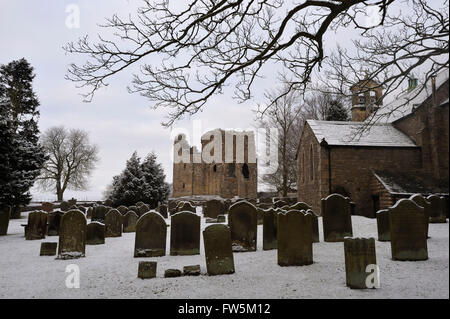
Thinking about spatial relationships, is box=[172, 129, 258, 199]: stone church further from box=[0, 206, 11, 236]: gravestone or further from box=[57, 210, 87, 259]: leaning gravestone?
box=[57, 210, 87, 259]: leaning gravestone

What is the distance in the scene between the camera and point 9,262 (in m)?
7.46

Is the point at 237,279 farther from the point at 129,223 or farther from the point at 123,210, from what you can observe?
the point at 123,210

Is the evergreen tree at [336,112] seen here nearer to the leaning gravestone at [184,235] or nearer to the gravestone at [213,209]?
the gravestone at [213,209]

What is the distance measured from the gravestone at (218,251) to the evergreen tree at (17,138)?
11.9 metres

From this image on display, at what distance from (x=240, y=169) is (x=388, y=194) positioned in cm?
2270

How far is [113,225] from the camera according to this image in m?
11.8

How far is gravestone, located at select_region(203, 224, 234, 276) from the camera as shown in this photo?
573 cm

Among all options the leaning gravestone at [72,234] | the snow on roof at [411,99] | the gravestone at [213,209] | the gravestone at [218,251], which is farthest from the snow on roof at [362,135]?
the leaning gravestone at [72,234]

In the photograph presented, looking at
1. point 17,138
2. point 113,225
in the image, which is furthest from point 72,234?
point 17,138

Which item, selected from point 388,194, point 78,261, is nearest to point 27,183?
point 78,261

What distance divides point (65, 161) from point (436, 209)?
4425 centimetres

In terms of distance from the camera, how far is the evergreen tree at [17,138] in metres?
13.4

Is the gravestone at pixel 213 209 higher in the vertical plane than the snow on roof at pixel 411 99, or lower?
lower
